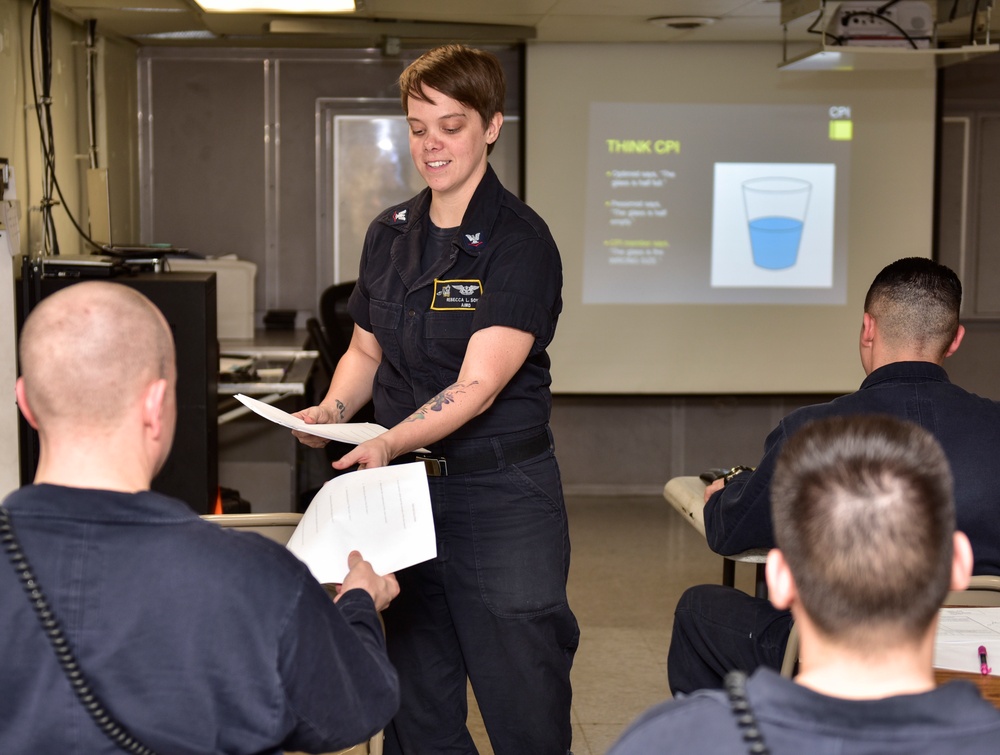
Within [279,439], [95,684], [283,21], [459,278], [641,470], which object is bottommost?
[641,470]

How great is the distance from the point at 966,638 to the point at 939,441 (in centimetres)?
49

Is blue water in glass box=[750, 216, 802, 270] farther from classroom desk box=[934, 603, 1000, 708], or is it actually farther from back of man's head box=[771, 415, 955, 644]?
back of man's head box=[771, 415, 955, 644]

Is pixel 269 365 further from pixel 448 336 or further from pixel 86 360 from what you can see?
pixel 86 360

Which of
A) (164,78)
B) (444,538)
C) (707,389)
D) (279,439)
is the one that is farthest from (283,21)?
(444,538)

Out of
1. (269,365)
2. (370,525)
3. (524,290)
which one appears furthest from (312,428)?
(269,365)

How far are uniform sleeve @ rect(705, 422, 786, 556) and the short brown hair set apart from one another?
833 millimetres

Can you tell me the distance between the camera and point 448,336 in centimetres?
208

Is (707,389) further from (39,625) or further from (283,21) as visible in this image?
(39,625)

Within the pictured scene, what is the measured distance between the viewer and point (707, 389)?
6195 millimetres

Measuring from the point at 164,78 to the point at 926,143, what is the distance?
13.9 ft

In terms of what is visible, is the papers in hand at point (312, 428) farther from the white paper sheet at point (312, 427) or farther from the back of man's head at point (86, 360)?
the back of man's head at point (86, 360)

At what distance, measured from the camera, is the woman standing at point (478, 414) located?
2.04m

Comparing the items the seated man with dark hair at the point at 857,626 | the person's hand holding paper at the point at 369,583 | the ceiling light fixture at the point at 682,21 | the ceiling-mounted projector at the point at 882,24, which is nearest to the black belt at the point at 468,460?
the person's hand holding paper at the point at 369,583

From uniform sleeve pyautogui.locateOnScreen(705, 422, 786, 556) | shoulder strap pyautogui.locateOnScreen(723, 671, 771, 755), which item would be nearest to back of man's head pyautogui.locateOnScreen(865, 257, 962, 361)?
uniform sleeve pyautogui.locateOnScreen(705, 422, 786, 556)
